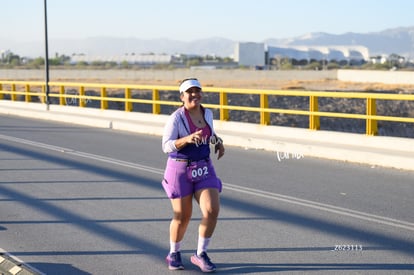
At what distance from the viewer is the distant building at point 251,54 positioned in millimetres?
Result: 135875

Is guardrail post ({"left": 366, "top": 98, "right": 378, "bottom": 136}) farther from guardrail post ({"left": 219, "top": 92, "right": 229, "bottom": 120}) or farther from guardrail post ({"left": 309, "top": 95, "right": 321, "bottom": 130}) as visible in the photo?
Answer: guardrail post ({"left": 219, "top": 92, "right": 229, "bottom": 120})

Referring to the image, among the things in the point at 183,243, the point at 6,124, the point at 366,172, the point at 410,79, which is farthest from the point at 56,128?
the point at 410,79

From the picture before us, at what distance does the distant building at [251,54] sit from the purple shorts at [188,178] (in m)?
129

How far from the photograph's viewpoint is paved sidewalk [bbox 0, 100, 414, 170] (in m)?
14.2

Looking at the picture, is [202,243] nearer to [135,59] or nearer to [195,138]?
[195,138]

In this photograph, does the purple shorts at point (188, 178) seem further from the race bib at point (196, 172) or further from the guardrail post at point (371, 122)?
the guardrail post at point (371, 122)

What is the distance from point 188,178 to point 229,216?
3032 millimetres

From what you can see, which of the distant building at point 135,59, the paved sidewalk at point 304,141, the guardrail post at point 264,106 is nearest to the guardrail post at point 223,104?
the paved sidewalk at point 304,141

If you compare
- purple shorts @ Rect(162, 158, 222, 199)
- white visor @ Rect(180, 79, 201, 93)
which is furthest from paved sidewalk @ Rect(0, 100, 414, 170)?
white visor @ Rect(180, 79, 201, 93)

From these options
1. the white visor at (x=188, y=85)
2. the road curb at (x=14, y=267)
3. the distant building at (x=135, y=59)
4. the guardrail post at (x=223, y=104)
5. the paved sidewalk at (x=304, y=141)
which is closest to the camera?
the white visor at (x=188, y=85)

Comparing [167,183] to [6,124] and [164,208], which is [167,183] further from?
[6,124]

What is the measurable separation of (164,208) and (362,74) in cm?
6808

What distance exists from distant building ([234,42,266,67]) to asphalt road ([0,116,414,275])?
120685mm

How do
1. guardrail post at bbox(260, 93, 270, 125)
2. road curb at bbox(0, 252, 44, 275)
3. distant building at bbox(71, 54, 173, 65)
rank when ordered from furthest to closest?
distant building at bbox(71, 54, 173, 65) → guardrail post at bbox(260, 93, 270, 125) → road curb at bbox(0, 252, 44, 275)
